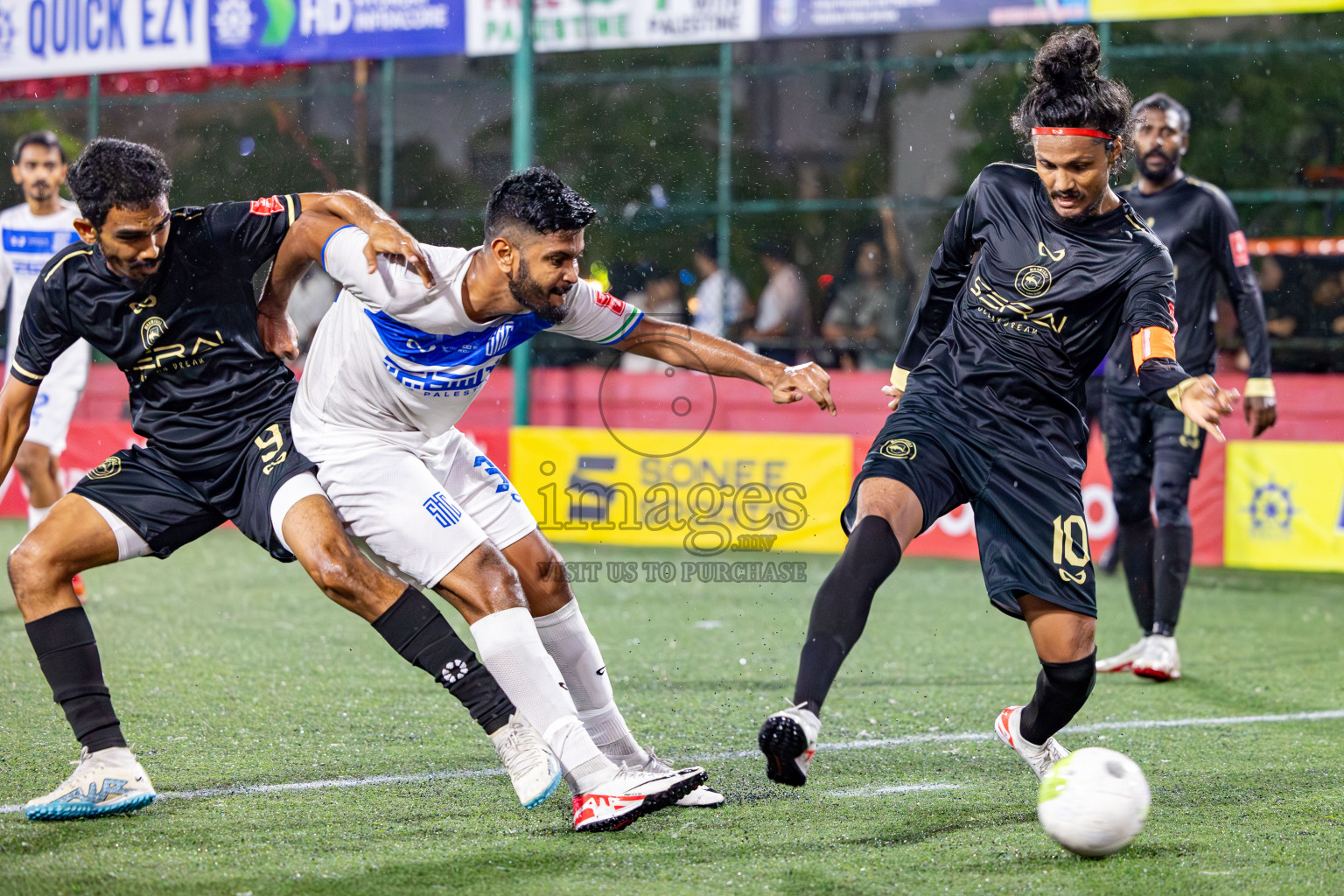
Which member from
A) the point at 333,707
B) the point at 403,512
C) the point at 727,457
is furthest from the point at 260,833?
the point at 727,457

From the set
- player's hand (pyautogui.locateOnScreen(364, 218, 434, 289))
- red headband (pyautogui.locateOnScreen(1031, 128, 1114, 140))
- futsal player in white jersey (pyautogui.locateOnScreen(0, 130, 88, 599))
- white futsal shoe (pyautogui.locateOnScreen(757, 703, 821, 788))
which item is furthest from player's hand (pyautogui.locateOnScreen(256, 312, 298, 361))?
futsal player in white jersey (pyautogui.locateOnScreen(0, 130, 88, 599))

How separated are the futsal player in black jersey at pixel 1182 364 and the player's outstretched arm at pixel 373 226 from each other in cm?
353

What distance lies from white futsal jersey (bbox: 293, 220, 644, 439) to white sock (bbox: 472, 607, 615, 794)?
61cm

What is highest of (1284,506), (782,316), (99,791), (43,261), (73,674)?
(43,261)

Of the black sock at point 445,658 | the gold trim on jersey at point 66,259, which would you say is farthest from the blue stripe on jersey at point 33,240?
the black sock at point 445,658

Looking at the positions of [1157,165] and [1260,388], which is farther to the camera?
[1157,165]

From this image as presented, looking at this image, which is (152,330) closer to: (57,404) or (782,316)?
(57,404)

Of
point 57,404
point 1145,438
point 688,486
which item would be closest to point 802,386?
point 1145,438

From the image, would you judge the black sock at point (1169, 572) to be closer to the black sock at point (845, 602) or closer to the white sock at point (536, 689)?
the black sock at point (845, 602)

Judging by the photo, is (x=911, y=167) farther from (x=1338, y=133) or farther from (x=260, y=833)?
(x=260, y=833)

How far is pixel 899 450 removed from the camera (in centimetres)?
380

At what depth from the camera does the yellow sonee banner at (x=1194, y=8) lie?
1038 centimetres

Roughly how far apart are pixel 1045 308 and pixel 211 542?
7.93 m

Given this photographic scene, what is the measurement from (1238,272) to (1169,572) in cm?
133
